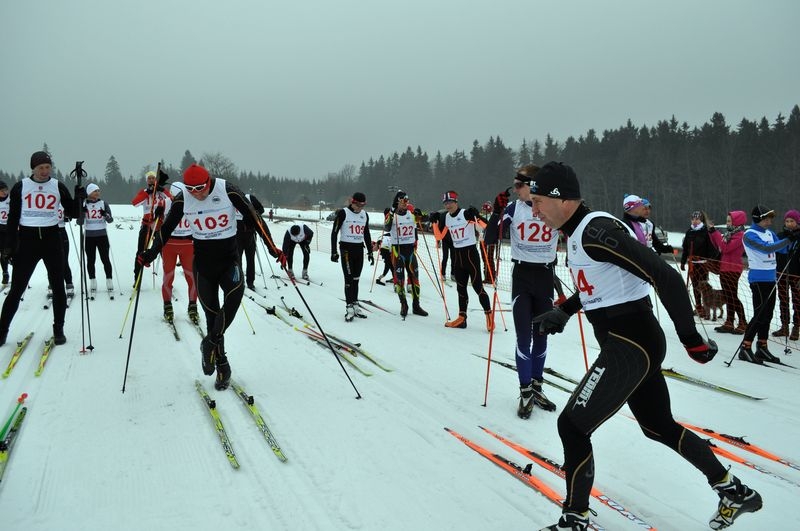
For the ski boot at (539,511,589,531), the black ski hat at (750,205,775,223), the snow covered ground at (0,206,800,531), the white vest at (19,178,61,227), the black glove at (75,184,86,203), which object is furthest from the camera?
the black ski hat at (750,205,775,223)

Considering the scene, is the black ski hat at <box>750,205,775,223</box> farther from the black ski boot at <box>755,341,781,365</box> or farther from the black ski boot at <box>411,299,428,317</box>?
the black ski boot at <box>411,299,428,317</box>

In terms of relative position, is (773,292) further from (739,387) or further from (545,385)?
(545,385)

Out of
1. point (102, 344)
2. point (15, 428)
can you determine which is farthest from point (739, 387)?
point (102, 344)

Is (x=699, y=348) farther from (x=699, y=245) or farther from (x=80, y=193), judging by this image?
(x=699, y=245)

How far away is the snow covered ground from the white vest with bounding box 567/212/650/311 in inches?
56.3

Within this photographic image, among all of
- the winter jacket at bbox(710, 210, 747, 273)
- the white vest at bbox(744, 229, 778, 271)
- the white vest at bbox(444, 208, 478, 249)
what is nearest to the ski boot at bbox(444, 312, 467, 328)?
the white vest at bbox(444, 208, 478, 249)

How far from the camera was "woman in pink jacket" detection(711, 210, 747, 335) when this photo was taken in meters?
8.61

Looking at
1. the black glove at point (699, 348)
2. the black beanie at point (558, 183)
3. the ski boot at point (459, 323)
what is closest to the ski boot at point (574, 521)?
the black glove at point (699, 348)

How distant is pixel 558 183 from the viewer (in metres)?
2.75

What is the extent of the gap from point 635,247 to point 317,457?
2.68 meters

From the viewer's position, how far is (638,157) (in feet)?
188

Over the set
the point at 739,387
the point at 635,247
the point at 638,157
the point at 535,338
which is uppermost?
the point at 638,157

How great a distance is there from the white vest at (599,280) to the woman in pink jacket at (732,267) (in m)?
7.55

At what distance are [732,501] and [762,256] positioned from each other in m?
6.11
